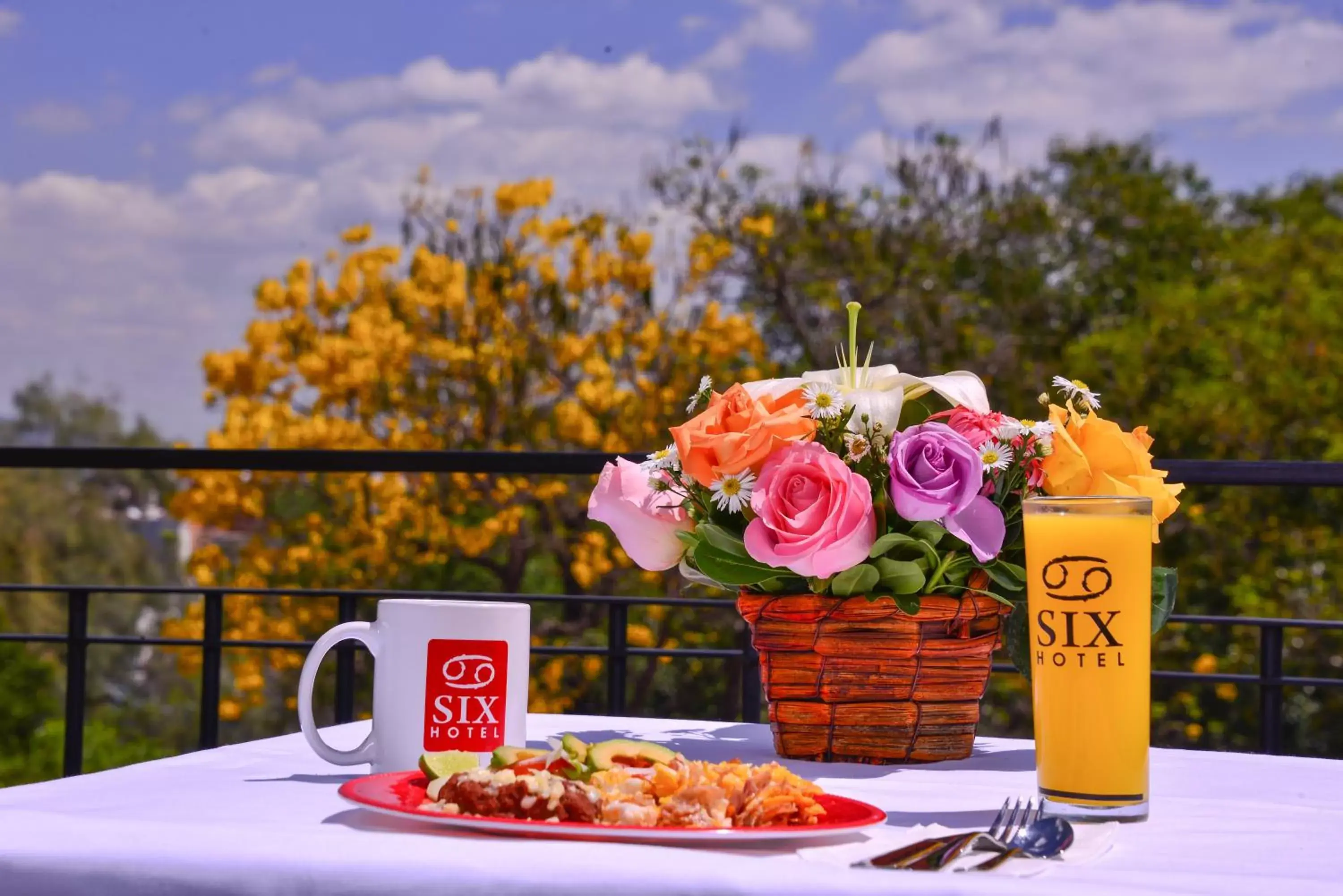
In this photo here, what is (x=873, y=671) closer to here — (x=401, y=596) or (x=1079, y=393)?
(x=1079, y=393)

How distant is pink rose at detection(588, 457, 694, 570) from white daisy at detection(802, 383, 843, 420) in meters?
0.11

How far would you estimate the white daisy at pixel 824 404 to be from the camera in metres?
0.87

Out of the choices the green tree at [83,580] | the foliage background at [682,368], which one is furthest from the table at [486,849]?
the green tree at [83,580]

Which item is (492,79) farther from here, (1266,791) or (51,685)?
(1266,791)

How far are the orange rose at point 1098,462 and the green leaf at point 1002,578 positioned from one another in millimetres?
57

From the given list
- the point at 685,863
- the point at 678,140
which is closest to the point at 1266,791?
the point at 685,863

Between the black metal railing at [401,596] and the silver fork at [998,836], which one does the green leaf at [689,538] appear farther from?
the black metal railing at [401,596]

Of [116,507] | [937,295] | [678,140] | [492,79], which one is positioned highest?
[492,79]

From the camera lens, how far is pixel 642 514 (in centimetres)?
93

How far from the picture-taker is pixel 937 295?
791 centimetres

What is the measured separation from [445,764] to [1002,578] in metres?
0.37

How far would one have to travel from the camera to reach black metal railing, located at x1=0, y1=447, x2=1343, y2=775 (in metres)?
1.65

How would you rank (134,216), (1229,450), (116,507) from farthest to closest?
(134,216)
(116,507)
(1229,450)

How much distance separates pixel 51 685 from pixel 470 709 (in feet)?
42.2
